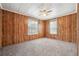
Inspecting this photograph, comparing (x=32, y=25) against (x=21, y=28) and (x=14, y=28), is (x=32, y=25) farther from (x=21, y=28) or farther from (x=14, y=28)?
(x=14, y=28)

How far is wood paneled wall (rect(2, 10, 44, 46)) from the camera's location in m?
3.55

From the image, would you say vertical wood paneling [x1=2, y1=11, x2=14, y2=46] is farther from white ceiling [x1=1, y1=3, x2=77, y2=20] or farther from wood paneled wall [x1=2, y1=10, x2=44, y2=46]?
white ceiling [x1=1, y1=3, x2=77, y2=20]

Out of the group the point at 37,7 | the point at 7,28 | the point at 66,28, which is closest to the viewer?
the point at 37,7

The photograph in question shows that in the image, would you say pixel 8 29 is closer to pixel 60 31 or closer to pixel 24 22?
pixel 24 22

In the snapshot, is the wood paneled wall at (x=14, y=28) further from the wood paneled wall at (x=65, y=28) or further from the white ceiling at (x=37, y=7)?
the wood paneled wall at (x=65, y=28)

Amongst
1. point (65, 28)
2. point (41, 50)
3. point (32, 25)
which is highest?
point (32, 25)

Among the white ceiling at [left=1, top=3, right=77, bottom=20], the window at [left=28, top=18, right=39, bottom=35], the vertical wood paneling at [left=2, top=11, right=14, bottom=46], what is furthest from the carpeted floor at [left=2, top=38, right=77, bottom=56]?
the white ceiling at [left=1, top=3, right=77, bottom=20]

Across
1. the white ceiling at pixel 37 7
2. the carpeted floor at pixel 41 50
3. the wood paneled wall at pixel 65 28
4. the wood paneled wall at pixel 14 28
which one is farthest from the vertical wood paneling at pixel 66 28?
the wood paneled wall at pixel 14 28

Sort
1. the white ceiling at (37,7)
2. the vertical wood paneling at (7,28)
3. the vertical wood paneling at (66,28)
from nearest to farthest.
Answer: the white ceiling at (37,7)
the vertical wood paneling at (7,28)
the vertical wood paneling at (66,28)

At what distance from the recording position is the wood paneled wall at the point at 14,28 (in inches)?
140

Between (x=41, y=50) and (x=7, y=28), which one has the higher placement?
(x=7, y=28)

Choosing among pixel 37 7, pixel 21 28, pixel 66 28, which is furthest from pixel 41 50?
pixel 21 28

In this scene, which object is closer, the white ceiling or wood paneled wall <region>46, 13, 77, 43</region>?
the white ceiling

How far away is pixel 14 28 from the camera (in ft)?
13.1
